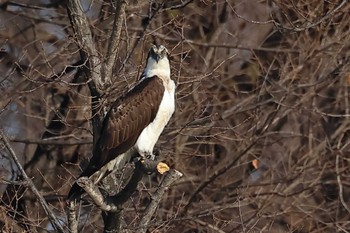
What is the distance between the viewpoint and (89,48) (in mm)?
9117

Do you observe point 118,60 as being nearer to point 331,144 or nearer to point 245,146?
point 245,146

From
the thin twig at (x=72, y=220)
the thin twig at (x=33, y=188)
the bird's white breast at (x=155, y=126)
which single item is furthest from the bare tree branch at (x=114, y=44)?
the thin twig at (x=72, y=220)

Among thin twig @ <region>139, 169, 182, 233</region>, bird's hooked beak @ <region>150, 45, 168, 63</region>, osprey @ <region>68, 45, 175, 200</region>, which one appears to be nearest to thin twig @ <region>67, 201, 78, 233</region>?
osprey @ <region>68, 45, 175, 200</region>

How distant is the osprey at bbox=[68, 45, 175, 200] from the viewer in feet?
28.5

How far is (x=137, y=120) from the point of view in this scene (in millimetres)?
8844

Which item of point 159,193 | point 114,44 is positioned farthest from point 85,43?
point 159,193

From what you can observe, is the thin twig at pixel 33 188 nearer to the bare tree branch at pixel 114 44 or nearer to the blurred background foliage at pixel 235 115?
the bare tree branch at pixel 114 44

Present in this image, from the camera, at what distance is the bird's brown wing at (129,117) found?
8680 mm

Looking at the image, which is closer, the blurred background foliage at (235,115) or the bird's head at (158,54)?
the bird's head at (158,54)

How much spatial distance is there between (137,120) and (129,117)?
0.09 m

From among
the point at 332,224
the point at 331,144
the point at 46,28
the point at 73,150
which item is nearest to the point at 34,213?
the point at 73,150

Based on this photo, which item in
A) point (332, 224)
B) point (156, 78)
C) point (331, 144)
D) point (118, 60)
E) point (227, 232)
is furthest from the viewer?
point (331, 144)

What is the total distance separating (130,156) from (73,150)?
474cm

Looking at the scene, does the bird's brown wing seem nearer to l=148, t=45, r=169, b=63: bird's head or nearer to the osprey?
the osprey
